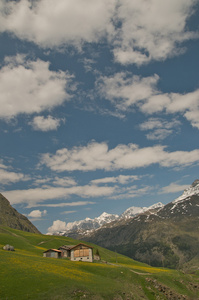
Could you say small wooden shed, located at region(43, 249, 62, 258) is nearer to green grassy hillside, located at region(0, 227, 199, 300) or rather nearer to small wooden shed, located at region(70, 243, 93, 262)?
small wooden shed, located at region(70, 243, 93, 262)

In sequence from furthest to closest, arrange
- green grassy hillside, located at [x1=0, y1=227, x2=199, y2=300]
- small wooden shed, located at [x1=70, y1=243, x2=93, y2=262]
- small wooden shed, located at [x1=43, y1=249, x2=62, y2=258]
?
small wooden shed, located at [x1=43, y1=249, x2=62, y2=258], small wooden shed, located at [x1=70, y1=243, x2=93, y2=262], green grassy hillside, located at [x1=0, y1=227, x2=199, y2=300]

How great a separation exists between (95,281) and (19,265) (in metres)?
18.3

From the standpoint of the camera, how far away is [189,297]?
210 ft

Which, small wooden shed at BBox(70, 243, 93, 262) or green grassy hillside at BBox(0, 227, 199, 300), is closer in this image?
green grassy hillside at BBox(0, 227, 199, 300)

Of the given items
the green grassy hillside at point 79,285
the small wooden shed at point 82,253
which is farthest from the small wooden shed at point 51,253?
the green grassy hillside at point 79,285

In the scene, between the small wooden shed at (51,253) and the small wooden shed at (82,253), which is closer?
the small wooden shed at (82,253)

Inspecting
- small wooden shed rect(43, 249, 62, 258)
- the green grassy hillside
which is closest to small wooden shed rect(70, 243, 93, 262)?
small wooden shed rect(43, 249, 62, 258)

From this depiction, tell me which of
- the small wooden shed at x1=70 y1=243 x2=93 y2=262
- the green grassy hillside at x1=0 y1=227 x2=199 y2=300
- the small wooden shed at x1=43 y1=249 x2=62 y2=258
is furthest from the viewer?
the small wooden shed at x1=43 y1=249 x2=62 y2=258

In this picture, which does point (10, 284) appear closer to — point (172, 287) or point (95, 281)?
point (95, 281)

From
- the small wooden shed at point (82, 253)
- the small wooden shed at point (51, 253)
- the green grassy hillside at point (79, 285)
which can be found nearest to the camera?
the green grassy hillside at point (79, 285)

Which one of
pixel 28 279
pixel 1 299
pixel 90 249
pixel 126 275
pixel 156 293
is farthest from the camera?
pixel 90 249

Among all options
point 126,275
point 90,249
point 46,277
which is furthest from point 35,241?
point 46,277

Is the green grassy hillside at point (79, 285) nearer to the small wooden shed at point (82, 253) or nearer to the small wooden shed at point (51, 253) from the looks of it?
the small wooden shed at point (82, 253)

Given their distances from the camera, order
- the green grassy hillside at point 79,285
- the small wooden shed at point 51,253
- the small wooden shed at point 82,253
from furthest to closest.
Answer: the small wooden shed at point 51,253 → the small wooden shed at point 82,253 → the green grassy hillside at point 79,285
